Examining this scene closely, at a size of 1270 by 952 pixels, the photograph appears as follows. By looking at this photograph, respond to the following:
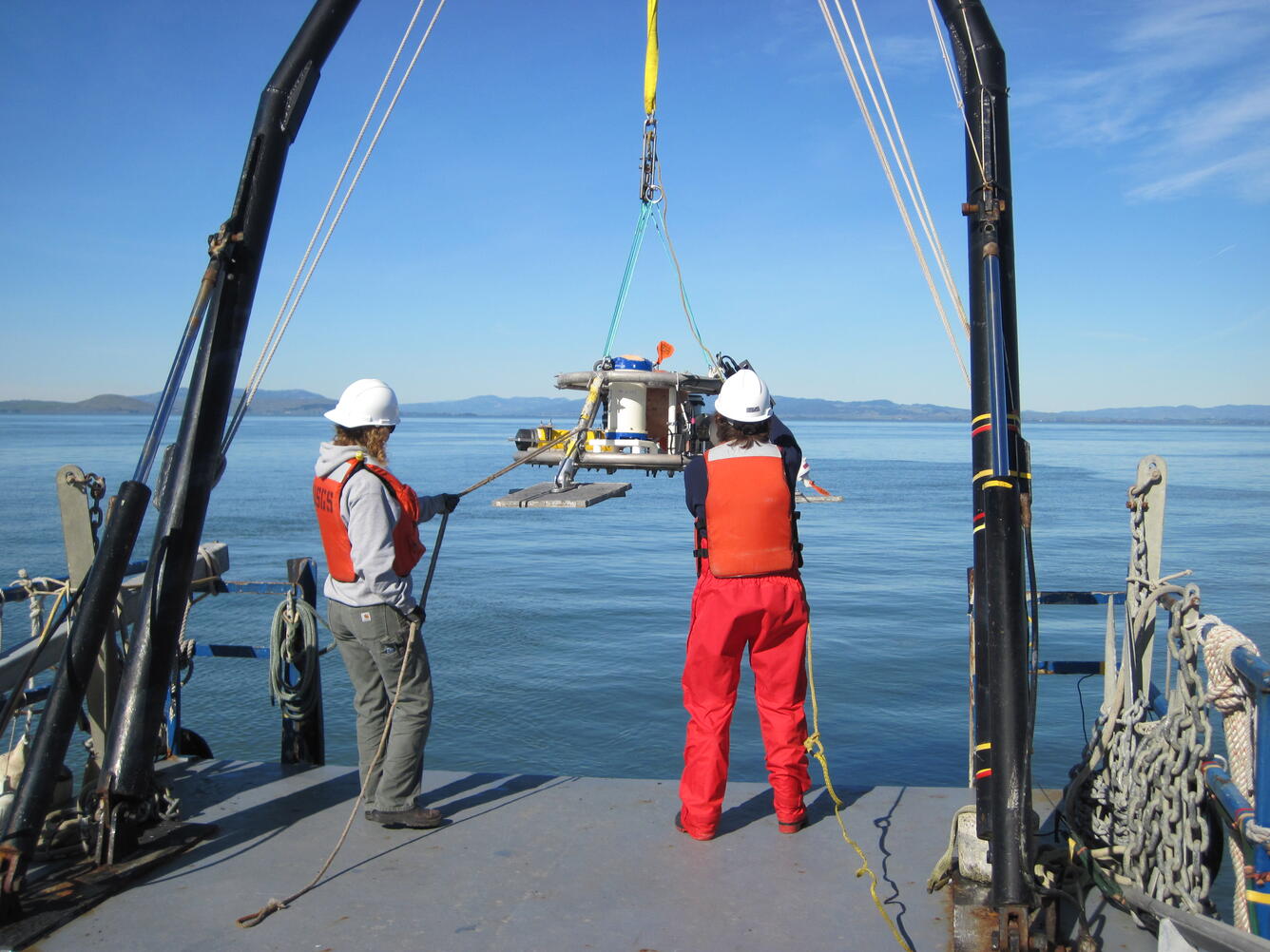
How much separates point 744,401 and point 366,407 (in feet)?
5.14

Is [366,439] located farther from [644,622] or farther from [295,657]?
[644,622]

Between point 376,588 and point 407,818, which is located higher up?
point 376,588

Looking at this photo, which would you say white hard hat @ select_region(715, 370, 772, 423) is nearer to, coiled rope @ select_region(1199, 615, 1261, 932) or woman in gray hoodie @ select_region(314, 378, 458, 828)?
woman in gray hoodie @ select_region(314, 378, 458, 828)

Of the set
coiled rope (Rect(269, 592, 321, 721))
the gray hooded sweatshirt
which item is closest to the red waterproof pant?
the gray hooded sweatshirt

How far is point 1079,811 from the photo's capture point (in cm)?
381

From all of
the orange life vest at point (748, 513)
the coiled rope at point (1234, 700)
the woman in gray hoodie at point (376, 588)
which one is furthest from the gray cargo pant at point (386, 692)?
the coiled rope at point (1234, 700)

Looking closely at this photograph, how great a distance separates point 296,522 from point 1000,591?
92.3ft

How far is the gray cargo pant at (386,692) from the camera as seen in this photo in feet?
12.9

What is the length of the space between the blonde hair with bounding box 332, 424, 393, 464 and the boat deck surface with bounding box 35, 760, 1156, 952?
1617 millimetres

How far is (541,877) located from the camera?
3574mm

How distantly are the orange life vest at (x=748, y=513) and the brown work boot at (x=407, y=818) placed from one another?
1.60 metres

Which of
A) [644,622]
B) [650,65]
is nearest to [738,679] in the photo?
[650,65]

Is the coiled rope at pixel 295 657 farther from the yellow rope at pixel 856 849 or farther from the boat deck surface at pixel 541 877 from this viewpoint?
the yellow rope at pixel 856 849

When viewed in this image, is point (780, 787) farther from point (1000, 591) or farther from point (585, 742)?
point (585, 742)
